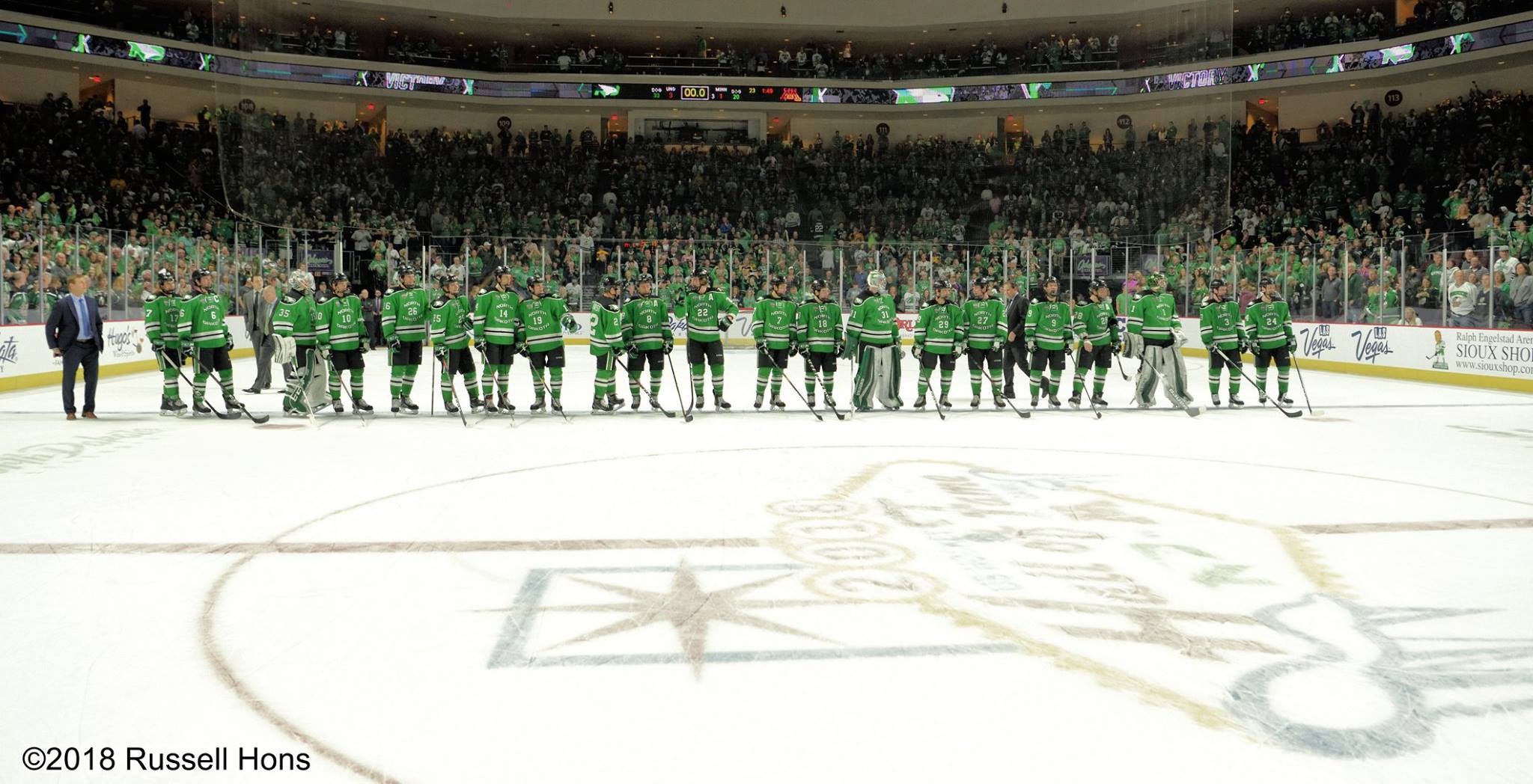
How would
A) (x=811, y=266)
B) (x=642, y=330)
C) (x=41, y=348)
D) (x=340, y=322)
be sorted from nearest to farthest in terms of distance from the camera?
(x=340, y=322), (x=642, y=330), (x=41, y=348), (x=811, y=266)

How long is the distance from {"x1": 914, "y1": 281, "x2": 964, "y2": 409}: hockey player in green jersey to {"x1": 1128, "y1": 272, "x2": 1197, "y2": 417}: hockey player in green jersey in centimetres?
222

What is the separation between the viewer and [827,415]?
13.0 metres

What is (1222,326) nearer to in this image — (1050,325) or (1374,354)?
(1050,325)

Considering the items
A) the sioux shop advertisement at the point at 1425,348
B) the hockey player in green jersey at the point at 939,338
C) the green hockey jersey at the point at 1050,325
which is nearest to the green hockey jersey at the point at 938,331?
the hockey player in green jersey at the point at 939,338

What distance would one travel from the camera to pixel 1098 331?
13.7m

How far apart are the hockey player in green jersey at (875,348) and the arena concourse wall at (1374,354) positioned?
4.92 m

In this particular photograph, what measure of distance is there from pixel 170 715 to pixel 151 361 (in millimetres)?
18535

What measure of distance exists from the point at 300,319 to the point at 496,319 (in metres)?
2.23

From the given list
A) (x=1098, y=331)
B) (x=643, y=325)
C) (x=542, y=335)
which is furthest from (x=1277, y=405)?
(x=542, y=335)

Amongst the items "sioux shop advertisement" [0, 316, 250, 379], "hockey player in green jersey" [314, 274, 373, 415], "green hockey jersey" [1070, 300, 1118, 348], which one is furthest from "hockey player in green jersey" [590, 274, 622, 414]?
"sioux shop advertisement" [0, 316, 250, 379]

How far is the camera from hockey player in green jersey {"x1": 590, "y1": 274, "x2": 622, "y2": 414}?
1281cm

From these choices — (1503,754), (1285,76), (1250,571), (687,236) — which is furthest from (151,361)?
(1285,76)

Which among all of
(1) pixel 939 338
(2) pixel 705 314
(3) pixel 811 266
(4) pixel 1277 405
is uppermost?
(3) pixel 811 266

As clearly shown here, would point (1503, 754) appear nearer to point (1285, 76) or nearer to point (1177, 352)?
point (1177, 352)
